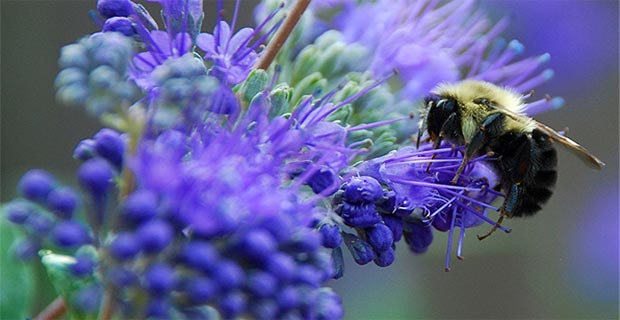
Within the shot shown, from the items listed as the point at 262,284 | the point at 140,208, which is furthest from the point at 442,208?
the point at 140,208

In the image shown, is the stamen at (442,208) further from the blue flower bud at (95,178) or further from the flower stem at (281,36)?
the blue flower bud at (95,178)

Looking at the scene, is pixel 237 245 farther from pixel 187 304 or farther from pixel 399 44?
pixel 399 44

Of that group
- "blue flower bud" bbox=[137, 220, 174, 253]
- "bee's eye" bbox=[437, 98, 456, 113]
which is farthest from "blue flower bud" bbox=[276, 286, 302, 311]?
"bee's eye" bbox=[437, 98, 456, 113]

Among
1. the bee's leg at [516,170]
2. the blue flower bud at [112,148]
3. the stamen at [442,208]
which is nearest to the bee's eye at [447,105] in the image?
the bee's leg at [516,170]

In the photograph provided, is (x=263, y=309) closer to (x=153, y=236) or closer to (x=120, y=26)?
(x=153, y=236)

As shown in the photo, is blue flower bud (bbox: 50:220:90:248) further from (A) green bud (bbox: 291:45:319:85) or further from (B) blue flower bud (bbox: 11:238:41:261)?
(A) green bud (bbox: 291:45:319:85)

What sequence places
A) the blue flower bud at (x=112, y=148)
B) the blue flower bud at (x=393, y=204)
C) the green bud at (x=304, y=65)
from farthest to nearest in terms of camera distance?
the green bud at (x=304, y=65) → the blue flower bud at (x=393, y=204) → the blue flower bud at (x=112, y=148)

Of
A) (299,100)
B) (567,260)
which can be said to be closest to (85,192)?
(299,100)
